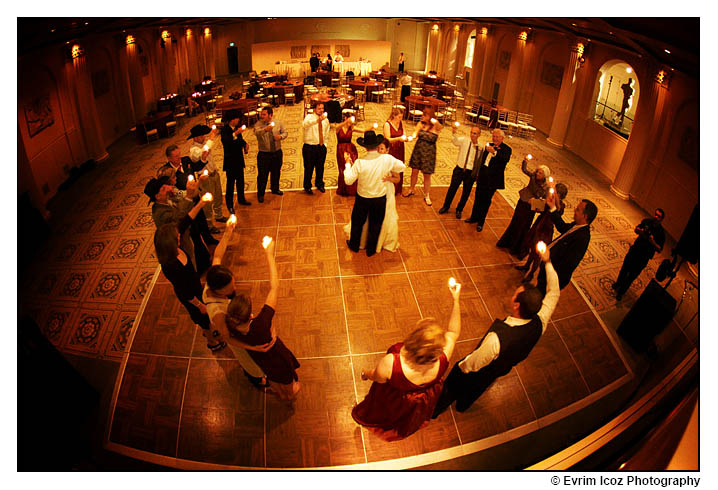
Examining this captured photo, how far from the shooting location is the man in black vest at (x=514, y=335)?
2459 mm

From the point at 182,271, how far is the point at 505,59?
1425 cm

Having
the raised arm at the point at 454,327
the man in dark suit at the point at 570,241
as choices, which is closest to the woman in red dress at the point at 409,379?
the raised arm at the point at 454,327

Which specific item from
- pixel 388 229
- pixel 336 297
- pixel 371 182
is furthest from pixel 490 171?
pixel 336 297

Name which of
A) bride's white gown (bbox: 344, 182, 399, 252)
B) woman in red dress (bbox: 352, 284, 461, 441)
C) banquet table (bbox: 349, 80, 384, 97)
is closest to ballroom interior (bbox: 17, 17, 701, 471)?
bride's white gown (bbox: 344, 182, 399, 252)

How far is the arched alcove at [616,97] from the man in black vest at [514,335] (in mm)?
8062

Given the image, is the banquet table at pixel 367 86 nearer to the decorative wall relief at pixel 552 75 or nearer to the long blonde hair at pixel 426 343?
the decorative wall relief at pixel 552 75

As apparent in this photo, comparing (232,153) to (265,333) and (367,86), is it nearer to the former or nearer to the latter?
(265,333)

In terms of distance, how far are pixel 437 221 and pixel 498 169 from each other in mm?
1286

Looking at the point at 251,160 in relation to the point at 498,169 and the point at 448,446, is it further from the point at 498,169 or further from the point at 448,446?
the point at 448,446

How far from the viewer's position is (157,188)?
369 cm

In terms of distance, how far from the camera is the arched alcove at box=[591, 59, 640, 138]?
28.0 ft

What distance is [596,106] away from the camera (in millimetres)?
9250

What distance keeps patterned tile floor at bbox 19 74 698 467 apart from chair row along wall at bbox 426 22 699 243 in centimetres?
76

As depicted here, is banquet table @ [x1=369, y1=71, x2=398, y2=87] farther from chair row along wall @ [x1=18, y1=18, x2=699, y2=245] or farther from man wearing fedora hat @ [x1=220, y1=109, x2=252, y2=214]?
man wearing fedora hat @ [x1=220, y1=109, x2=252, y2=214]
